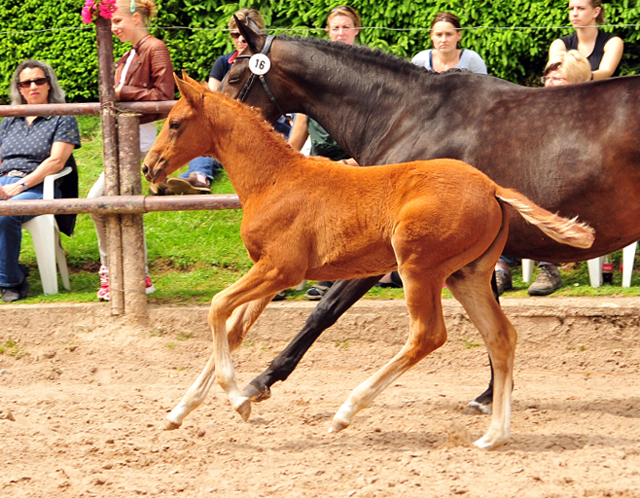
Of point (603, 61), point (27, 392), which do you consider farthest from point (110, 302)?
point (603, 61)

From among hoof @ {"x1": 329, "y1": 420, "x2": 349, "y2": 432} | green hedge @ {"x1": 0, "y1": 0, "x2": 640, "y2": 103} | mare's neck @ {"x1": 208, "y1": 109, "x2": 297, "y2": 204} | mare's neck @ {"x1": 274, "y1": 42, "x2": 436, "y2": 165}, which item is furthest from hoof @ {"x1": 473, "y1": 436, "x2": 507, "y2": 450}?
green hedge @ {"x1": 0, "y1": 0, "x2": 640, "y2": 103}

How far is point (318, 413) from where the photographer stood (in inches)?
175

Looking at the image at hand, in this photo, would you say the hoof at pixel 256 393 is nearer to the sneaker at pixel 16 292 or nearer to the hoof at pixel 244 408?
the hoof at pixel 244 408

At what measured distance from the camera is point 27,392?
497 centimetres

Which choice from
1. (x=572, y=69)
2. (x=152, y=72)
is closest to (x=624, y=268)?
(x=572, y=69)

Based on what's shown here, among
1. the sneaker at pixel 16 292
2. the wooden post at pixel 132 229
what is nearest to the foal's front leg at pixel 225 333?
the wooden post at pixel 132 229

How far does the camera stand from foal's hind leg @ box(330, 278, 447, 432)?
12.5ft

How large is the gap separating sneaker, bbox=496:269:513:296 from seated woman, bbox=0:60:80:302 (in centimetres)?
315

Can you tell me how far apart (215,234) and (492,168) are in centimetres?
325

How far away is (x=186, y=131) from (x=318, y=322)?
4.04 ft

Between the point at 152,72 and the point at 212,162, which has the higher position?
the point at 152,72

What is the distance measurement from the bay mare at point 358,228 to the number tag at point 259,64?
762mm

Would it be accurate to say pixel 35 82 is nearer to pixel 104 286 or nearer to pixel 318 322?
pixel 104 286

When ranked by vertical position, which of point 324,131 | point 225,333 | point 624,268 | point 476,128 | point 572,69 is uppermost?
point 572,69
